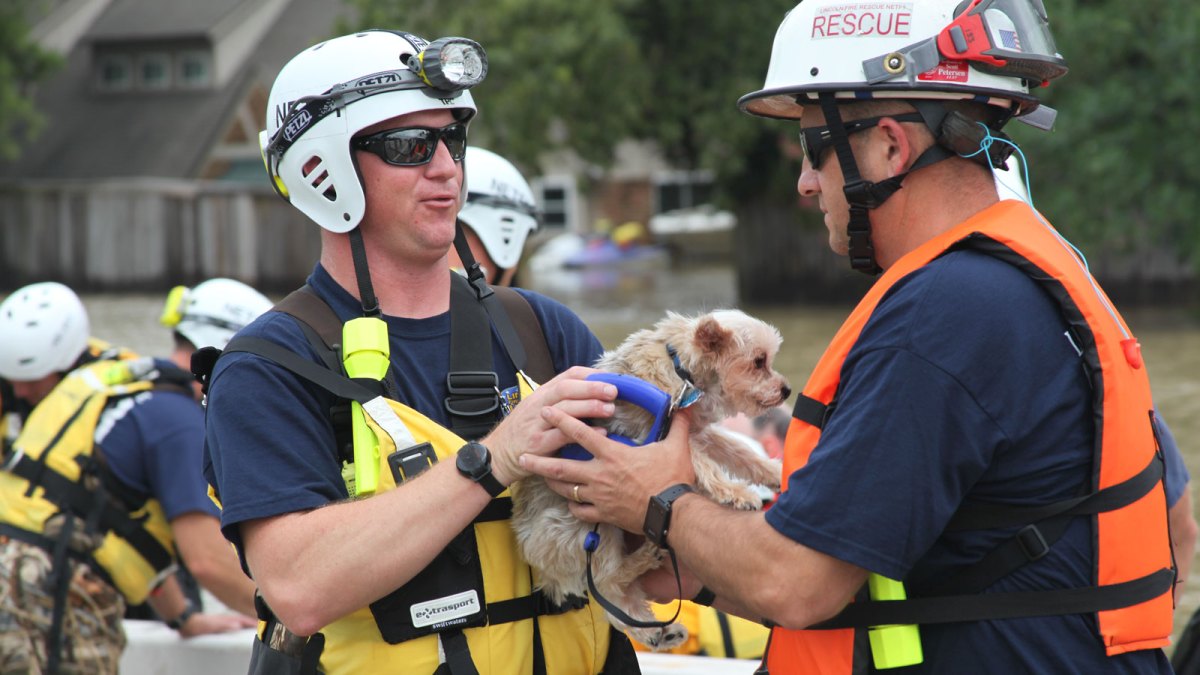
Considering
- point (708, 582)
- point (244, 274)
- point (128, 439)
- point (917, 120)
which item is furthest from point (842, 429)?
point (244, 274)

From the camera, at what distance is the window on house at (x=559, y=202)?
54969mm

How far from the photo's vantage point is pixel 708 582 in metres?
2.96

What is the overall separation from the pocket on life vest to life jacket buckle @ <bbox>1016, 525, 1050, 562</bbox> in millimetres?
1314

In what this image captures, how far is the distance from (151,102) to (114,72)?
251 centimetres

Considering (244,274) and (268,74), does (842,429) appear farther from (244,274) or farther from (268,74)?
(268,74)

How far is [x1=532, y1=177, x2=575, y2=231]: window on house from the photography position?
180ft

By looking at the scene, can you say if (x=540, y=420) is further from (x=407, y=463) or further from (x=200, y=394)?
(x=200, y=394)

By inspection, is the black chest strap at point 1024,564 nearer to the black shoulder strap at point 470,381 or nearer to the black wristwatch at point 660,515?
the black wristwatch at point 660,515

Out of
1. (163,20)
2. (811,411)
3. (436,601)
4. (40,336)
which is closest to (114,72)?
(163,20)

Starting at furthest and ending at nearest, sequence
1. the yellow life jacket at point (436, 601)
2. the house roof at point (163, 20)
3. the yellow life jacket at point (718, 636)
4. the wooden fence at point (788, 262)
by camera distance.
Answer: the house roof at point (163, 20) → the wooden fence at point (788, 262) → the yellow life jacket at point (718, 636) → the yellow life jacket at point (436, 601)

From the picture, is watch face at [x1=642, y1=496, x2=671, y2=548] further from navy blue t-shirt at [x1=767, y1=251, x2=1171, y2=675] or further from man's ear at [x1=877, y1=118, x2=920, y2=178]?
man's ear at [x1=877, y1=118, x2=920, y2=178]

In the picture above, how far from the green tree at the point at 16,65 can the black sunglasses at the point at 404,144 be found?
38761mm

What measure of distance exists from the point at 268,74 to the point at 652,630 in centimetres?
4457

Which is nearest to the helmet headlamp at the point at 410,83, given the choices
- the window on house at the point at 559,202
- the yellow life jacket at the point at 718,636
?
the yellow life jacket at the point at 718,636
